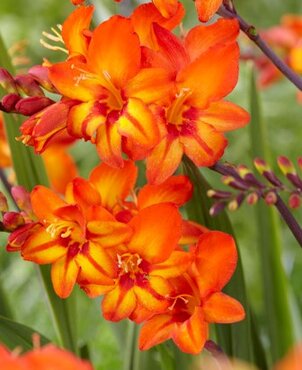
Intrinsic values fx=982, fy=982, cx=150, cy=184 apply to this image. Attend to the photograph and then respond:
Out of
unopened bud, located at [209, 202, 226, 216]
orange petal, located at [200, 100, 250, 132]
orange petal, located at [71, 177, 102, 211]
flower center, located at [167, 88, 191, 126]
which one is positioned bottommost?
unopened bud, located at [209, 202, 226, 216]

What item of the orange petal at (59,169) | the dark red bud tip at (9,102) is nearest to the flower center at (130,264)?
the dark red bud tip at (9,102)

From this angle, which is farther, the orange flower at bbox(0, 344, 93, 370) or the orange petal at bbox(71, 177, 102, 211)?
the orange petal at bbox(71, 177, 102, 211)

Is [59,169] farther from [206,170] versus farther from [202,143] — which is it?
[202,143]

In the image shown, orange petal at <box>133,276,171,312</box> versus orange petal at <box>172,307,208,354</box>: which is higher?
orange petal at <box>133,276,171,312</box>

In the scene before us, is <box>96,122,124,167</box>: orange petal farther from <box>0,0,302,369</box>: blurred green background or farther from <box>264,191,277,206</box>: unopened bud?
<box>0,0,302,369</box>: blurred green background

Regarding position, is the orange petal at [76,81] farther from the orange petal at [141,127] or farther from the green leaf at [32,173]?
the green leaf at [32,173]

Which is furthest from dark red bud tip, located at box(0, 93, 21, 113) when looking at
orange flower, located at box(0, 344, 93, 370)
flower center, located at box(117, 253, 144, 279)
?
orange flower, located at box(0, 344, 93, 370)

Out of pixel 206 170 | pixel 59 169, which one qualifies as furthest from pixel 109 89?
pixel 206 170
